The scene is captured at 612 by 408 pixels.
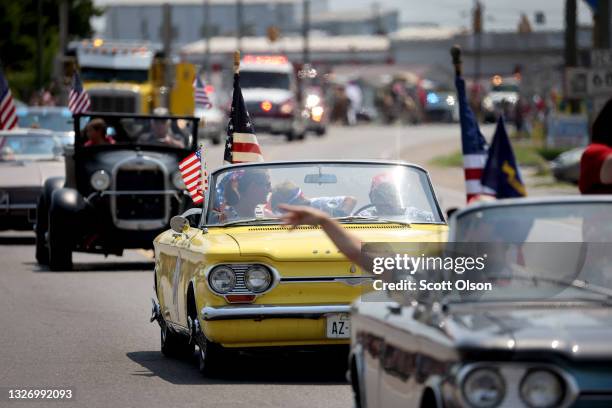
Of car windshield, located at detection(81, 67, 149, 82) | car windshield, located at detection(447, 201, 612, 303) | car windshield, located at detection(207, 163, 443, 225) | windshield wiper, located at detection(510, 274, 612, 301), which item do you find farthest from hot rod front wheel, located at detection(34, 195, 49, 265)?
car windshield, located at detection(81, 67, 149, 82)

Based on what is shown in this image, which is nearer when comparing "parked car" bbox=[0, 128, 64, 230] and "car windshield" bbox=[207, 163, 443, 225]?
"car windshield" bbox=[207, 163, 443, 225]

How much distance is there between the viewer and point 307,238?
10.9 m

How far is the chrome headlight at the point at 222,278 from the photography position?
34.7ft

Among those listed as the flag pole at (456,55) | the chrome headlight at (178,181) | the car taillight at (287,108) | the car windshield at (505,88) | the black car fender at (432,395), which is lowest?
the car windshield at (505,88)

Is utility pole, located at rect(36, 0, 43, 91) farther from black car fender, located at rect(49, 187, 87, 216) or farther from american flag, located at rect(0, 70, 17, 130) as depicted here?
black car fender, located at rect(49, 187, 87, 216)

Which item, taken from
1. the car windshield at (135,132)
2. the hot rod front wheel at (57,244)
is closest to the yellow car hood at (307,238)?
the hot rod front wheel at (57,244)

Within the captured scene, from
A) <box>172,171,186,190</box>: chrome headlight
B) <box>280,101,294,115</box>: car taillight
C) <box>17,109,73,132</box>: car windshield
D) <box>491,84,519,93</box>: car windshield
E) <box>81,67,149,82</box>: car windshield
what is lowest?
<box>491,84,519,93</box>: car windshield

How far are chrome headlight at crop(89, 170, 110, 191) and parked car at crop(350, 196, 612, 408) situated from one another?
40.7 feet

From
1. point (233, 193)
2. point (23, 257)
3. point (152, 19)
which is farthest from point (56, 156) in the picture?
point (152, 19)

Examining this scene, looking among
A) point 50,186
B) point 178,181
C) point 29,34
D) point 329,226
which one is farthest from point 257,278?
point 29,34

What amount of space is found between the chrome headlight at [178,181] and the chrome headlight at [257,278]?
968 cm

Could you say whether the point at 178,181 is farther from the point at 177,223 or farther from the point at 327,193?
the point at 177,223

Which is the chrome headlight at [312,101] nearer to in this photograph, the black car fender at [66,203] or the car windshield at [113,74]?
the car windshield at [113,74]

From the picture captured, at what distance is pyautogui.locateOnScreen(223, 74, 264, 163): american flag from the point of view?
1577 cm
